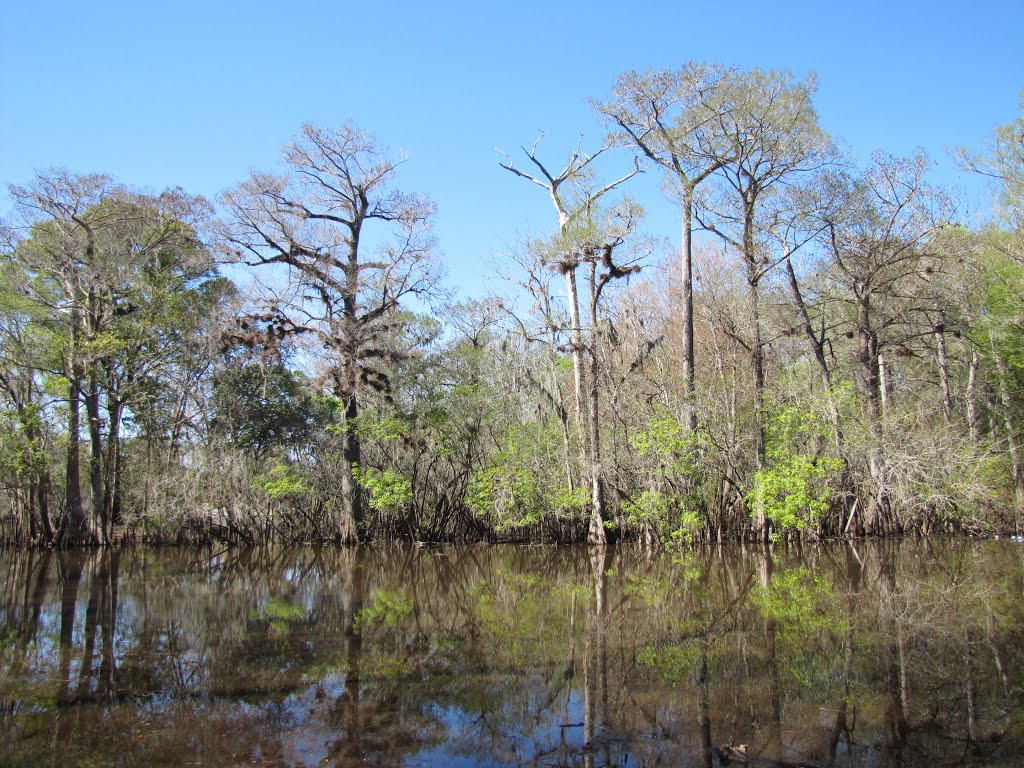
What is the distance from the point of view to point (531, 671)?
21.2 ft

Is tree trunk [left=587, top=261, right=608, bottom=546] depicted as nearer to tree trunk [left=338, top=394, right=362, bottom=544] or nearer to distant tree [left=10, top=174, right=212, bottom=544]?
tree trunk [left=338, top=394, right=362, bottom=544]

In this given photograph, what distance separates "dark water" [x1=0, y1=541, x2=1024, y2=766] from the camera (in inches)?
185

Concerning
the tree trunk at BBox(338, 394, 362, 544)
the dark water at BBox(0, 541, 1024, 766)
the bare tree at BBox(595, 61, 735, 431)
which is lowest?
the dark water at BBox(0, 541, 1024, 766)

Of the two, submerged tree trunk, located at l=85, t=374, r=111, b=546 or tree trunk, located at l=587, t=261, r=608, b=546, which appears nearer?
tree trunk, located at l=587, t=261, r=608, b=546

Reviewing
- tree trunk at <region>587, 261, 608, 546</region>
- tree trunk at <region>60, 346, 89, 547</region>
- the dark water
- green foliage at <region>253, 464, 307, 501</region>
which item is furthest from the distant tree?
tree trunk at <region>587, 261, 608, 546</region>

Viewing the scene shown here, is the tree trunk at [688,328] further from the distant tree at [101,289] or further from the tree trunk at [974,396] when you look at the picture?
the distant tree at [101,289]

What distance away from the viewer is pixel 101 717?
17.5ft

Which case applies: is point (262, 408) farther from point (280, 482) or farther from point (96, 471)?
point (96, 471)

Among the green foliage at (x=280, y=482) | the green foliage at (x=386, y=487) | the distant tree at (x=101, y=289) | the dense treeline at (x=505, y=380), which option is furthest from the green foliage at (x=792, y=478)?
the distant tree at (x=101, y=289)

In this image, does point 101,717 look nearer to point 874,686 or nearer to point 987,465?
point 874,686

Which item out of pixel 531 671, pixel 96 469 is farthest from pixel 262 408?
pixel 531 671

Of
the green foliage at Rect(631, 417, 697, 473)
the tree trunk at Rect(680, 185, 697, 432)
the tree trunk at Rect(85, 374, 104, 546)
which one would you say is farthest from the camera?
the tree trunk at Rect(85, 374, 104, 546)

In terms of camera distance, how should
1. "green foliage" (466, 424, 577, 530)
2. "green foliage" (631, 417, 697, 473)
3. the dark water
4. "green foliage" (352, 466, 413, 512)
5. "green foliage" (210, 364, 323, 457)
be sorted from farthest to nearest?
"green foliage" (210, 364, 323, 457) → "green foliage" (352, 466, 413, 512) → "green foliage" (466, 424, 577, 530) → "green foliage" (631, 417, 697, 473) → the dark water

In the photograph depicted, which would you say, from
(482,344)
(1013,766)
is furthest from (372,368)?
(1013,766)
